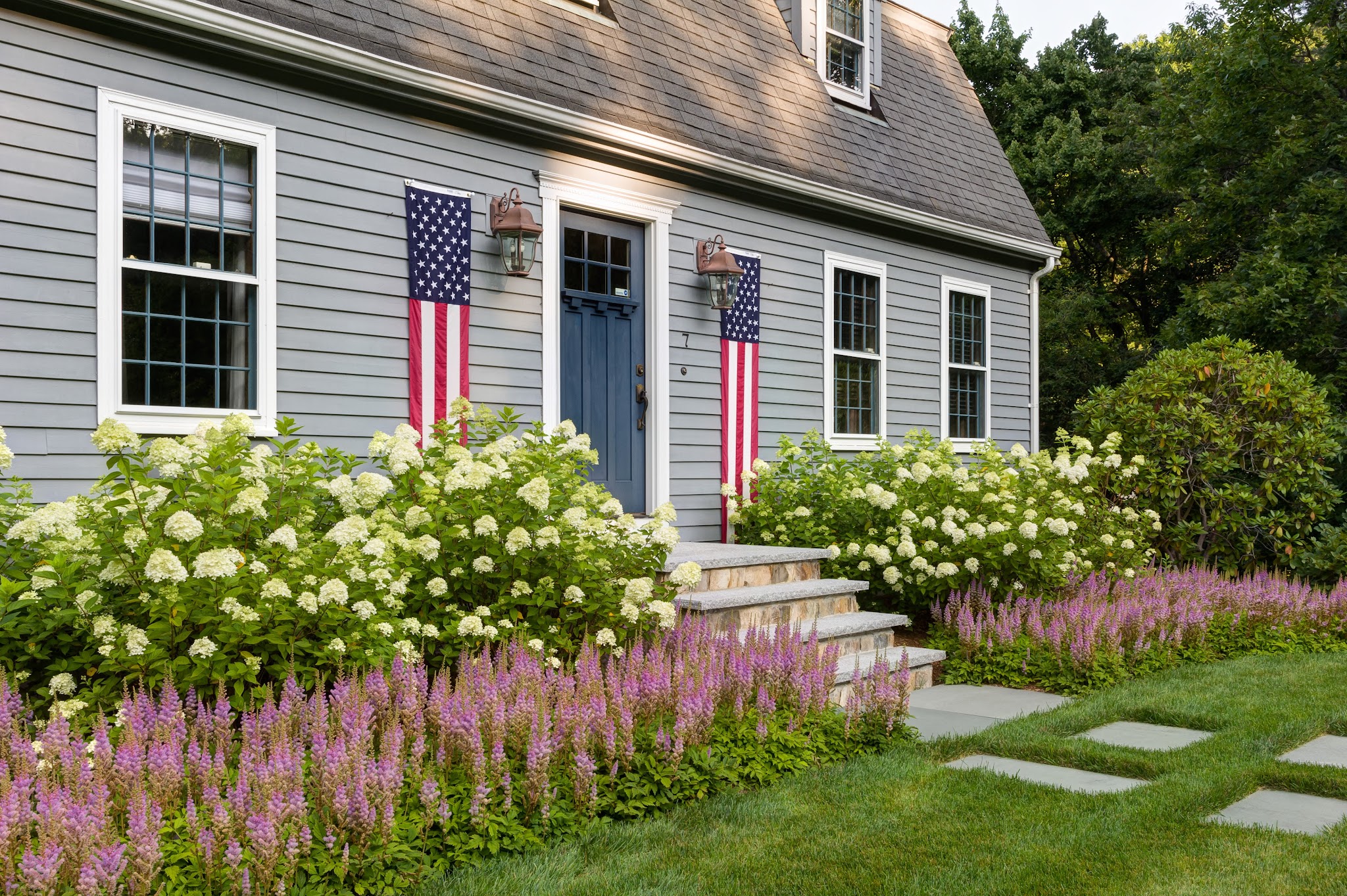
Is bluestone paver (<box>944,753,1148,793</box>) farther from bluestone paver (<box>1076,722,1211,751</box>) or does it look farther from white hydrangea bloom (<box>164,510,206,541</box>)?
white hydrangea bloom (<box>164,510,206,541</box>)

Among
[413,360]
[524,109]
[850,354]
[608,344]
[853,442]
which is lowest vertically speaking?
[853,442]

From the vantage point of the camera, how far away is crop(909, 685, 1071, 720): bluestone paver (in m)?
5.52

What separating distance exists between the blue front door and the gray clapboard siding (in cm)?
31

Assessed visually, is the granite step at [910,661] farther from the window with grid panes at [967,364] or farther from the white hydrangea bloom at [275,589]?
the window with grid panes at [967,364]

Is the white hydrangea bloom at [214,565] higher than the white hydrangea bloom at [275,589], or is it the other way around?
the white hydrangea bloom at [214,565]

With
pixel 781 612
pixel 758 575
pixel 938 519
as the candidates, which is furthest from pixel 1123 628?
→ pixel 758 575

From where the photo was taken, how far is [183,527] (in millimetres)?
3666

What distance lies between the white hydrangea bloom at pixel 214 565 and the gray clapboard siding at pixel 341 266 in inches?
87.3

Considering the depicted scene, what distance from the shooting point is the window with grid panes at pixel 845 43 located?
1090 centimetres

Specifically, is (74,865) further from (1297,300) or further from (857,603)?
(1297,300)

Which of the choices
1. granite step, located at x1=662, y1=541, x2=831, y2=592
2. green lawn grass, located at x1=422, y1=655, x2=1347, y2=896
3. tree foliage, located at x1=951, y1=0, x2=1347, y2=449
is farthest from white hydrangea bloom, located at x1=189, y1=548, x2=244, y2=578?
tree foliage, located at x1=951, y1=0, x2=1347, y2=449

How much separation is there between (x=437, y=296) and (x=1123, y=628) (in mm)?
4813

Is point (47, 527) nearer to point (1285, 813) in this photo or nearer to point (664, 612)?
point (664, 612)

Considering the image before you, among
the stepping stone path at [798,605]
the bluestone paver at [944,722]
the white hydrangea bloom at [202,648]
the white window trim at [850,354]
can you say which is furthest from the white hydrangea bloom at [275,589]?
the white window trim at [850,354]
